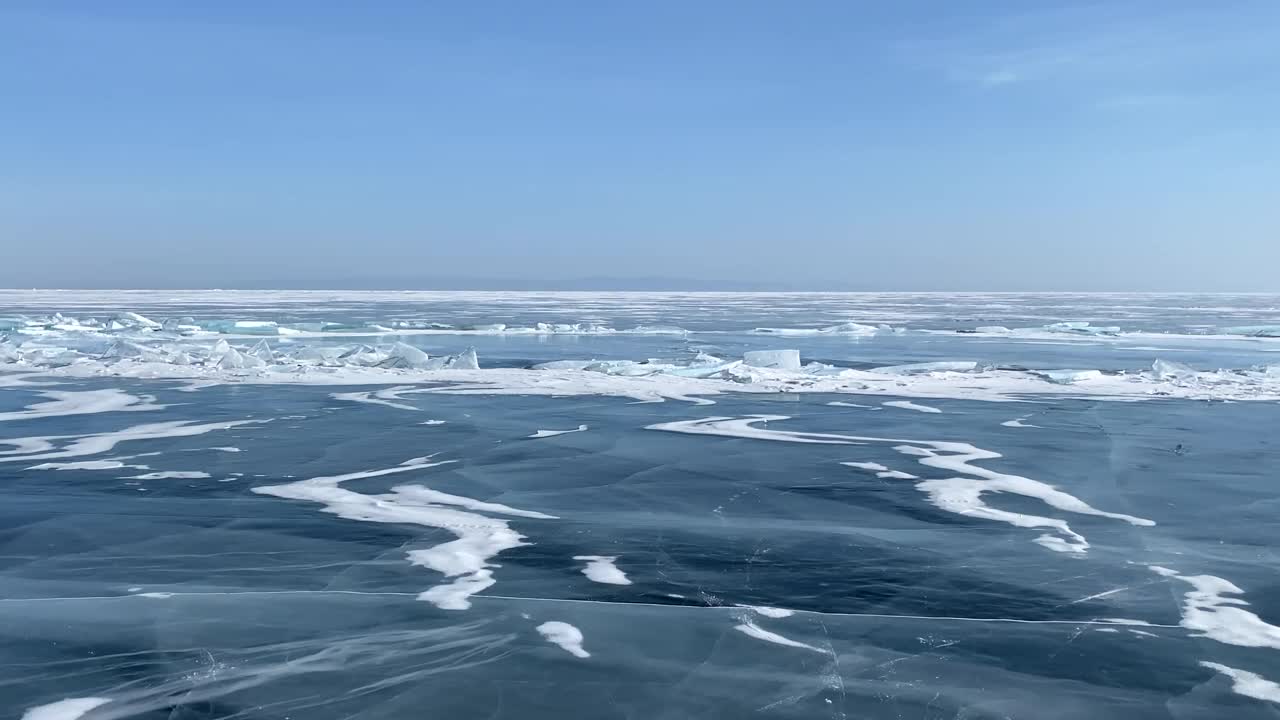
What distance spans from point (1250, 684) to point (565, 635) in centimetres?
251

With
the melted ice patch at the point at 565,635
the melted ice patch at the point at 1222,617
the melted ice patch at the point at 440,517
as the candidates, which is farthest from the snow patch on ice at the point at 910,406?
the melted ice patch at the point at 565,635

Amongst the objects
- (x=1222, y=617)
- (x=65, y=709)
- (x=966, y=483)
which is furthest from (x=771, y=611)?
(x=966, y=483)

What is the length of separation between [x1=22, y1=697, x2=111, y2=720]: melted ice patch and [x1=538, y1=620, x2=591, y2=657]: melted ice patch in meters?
1.57

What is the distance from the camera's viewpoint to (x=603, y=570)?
4.90 metres

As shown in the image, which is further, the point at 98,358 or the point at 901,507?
the point at 98,358

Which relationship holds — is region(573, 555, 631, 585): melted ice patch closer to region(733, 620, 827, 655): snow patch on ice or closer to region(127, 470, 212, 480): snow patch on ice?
region(733, 620, 827, 655): snow patch on ice

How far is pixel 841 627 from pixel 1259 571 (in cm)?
234

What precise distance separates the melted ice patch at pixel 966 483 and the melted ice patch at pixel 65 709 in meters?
4.50

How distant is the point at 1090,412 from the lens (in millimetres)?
10984

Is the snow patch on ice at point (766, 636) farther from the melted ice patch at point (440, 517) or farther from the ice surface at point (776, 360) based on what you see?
the ice surface at point (776, 360)

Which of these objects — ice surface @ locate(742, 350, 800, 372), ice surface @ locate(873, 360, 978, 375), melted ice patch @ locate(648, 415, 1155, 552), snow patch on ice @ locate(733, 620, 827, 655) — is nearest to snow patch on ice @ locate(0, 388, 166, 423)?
melted ice patch @ locate(648, 415, 1155, 552)

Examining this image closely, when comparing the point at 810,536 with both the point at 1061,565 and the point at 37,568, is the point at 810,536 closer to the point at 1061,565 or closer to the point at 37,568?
the point at 1061,565

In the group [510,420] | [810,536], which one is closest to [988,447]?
[810,536]

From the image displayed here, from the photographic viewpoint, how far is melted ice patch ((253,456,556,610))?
4715 millimetres
